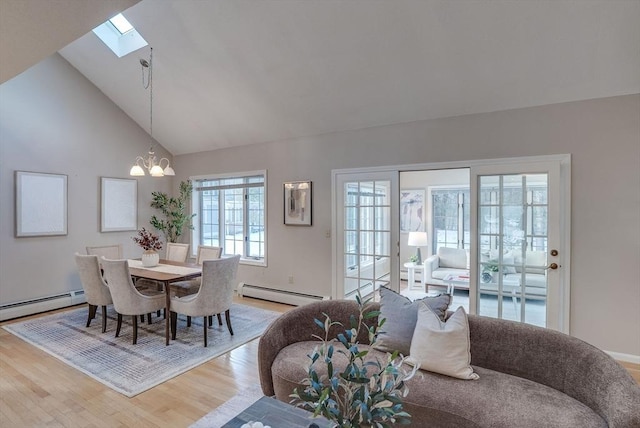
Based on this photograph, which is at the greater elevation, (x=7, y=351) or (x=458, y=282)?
(x=458, y=282)

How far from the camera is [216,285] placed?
11.6 ft

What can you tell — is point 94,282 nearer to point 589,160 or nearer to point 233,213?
point 233,213

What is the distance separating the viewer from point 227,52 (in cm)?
382

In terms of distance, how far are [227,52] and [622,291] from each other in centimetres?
475

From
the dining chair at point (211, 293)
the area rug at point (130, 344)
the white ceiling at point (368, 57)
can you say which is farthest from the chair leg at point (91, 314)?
the white ceiling at point (368, 57)

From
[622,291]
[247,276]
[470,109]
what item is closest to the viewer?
[622,291]

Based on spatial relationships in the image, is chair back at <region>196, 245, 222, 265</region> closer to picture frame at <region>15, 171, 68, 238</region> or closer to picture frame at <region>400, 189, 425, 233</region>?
picture frame at <region>15, 171, 68, 238</region>

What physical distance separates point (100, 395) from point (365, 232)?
3241mm

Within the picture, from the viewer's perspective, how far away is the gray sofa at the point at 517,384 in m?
1.56

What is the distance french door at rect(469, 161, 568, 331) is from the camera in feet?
10.9

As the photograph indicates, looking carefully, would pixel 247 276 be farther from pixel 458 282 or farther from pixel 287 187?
pixel 458 282

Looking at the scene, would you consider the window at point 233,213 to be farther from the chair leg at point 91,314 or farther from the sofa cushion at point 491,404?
the sofa cushion at point 491,404

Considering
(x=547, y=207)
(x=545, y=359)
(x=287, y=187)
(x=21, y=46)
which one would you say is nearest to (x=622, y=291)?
(x=547, y=207)

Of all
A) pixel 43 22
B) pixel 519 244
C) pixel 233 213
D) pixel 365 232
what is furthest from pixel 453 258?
pixel 43 22
